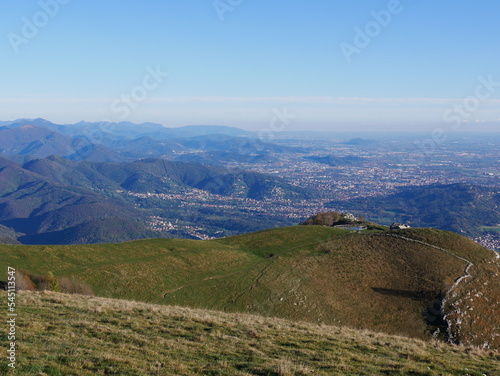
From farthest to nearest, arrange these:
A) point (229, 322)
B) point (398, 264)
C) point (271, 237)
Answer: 1. point (271, 237)
2. point (398, 264)
3. point (229, 322)

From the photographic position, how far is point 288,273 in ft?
168

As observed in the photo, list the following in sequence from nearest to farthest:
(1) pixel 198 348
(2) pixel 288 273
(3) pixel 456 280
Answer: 1. (1) pixel 198 348
2. (3) pixel 456 280
3. (2) pixel 288 273

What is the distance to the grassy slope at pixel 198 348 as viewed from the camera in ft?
48.4

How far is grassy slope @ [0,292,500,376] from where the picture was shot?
48.4 feet

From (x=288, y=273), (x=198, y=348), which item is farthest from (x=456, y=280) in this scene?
(x=198, y=348)

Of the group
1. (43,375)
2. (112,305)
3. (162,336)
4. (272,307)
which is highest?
(43,375)

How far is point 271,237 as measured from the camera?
66500mm

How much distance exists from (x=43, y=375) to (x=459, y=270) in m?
52.1

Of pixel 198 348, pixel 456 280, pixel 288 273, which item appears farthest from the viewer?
pixel 288 273

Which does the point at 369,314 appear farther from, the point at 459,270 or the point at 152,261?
the point at 152,261

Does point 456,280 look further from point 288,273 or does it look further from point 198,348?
point 198,348

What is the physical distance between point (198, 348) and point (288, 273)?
34.0m

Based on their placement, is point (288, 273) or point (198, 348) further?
point (288, 273)

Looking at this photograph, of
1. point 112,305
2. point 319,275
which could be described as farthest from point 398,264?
point 112,305
